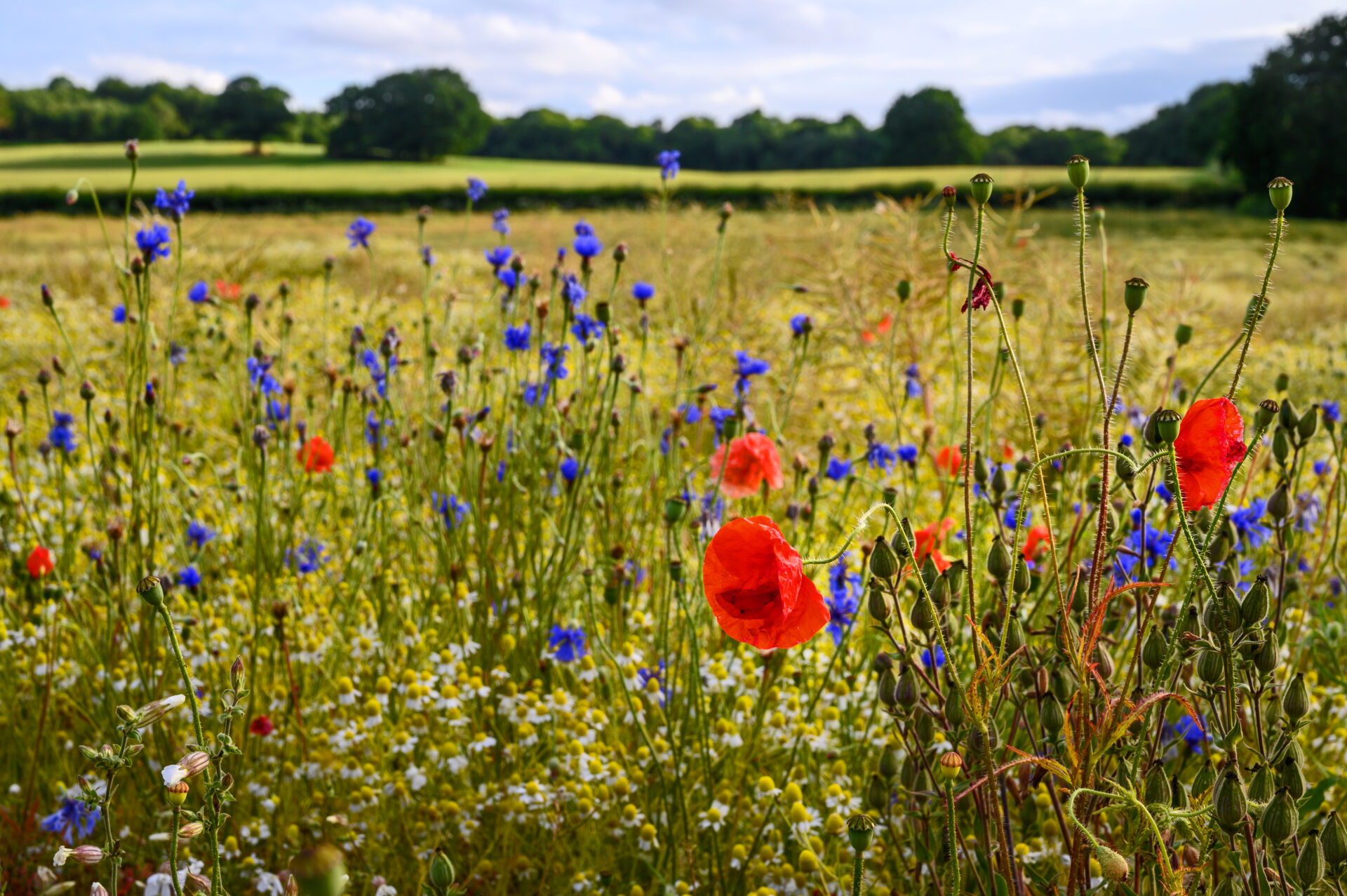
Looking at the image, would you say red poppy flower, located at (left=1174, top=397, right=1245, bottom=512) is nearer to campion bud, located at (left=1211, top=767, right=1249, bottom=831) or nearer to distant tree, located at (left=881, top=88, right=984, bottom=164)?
campion bud, located at (left=1211, top=767, right=1249, bottom=831)

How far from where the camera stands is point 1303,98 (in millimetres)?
31953

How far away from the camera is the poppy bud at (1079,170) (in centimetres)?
106

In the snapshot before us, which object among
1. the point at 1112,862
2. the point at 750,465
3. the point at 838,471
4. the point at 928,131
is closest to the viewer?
the point at 1112,862

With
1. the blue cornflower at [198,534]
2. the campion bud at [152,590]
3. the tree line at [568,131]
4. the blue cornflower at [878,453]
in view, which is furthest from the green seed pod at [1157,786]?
the tree line at [568,131]

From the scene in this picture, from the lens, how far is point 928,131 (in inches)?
2101

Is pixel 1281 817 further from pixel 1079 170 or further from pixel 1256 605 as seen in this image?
pixel 1079 170

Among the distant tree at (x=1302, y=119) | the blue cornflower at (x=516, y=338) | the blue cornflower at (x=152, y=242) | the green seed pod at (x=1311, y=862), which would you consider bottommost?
the green seed pod at (x=1311, y=862)

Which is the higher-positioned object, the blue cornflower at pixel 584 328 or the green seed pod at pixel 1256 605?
the blue cornflower at pixel 584 328

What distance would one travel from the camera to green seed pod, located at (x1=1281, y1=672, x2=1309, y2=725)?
3.69ft

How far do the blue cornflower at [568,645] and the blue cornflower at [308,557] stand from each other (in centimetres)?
91

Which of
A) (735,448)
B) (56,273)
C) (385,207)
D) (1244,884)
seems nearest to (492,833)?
(735,448)

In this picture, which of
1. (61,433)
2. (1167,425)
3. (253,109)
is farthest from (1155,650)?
(253,109)

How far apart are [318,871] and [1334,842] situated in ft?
3.56

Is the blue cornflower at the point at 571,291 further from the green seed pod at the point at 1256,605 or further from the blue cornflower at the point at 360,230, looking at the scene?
the green seed pod at the point at 1256,605
